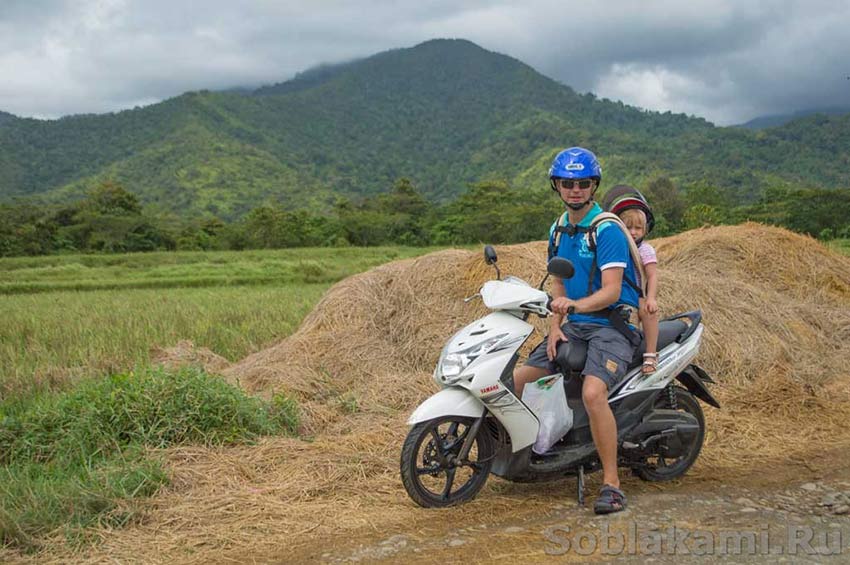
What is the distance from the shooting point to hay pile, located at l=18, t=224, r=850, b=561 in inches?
148

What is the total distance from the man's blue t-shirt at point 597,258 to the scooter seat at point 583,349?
0.15 m

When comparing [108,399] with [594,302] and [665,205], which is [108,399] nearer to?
[594,302]

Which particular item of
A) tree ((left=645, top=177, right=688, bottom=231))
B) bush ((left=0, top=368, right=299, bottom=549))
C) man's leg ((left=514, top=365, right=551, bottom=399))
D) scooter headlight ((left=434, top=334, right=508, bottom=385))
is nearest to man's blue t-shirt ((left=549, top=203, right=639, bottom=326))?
man's leg ((left=514, top=365, right=551, bottom=399))

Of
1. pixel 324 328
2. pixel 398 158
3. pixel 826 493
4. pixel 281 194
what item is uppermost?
pixel 398 158

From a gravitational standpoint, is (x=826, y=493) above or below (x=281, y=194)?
below

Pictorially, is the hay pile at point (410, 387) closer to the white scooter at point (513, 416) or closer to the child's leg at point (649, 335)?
the white scooter at point (513, 416)

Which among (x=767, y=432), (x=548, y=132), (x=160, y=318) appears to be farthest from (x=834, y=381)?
(x=548, y=132)

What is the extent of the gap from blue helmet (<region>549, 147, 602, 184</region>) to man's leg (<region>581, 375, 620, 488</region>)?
1.03m

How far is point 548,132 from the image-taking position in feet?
241

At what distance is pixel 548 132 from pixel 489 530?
72.8 metres

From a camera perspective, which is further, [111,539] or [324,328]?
[324,328]

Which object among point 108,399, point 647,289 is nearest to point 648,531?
point 647,289

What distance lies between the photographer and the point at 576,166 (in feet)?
12.3

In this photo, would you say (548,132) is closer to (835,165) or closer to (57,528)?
(835,165)
